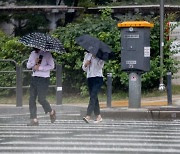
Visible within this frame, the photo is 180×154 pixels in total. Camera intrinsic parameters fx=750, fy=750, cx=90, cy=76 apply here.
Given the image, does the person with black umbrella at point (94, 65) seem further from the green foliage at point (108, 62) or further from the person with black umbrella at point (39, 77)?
the green foliage at point (108, 62)

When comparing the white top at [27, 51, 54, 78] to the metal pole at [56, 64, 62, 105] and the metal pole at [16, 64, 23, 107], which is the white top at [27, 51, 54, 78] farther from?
the metal pole at [56, 64, 62, 105]

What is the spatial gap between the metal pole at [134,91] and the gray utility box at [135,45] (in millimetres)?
199

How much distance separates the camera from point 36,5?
1135 inches

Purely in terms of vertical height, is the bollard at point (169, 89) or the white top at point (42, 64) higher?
the white top at point (42, 64)

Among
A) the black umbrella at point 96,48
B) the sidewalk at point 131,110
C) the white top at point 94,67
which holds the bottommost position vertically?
the sidewalk at point 131,110

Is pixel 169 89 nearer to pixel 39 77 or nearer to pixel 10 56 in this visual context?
pixel 39 77

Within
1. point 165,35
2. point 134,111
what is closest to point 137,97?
point 134,111

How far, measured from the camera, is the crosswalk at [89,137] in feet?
36.9

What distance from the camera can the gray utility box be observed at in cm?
1745

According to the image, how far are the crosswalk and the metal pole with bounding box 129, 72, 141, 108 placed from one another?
1293mm

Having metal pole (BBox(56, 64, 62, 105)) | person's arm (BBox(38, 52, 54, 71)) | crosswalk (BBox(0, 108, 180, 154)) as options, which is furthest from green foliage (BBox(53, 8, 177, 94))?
person's arm (BBox(38, 52, 54, 71))

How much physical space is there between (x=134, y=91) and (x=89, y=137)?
4.95 m

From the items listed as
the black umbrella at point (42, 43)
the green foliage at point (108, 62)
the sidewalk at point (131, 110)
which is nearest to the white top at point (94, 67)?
the black umbrella at point (42, 43)

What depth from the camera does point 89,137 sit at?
1273 centimetres
